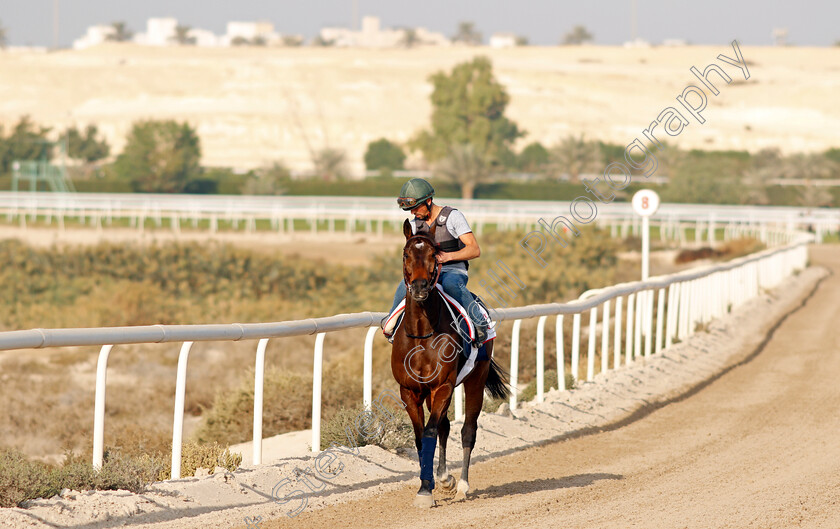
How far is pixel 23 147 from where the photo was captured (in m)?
76.5

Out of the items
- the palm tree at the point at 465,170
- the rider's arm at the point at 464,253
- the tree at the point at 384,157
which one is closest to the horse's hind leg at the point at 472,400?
the rider's arm at the point at 464,253

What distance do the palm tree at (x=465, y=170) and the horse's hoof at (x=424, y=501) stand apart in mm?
57627

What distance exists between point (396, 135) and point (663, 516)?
106810 mm

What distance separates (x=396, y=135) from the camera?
367ft

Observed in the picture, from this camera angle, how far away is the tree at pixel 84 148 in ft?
291

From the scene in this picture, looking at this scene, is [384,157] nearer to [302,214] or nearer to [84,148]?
[84,148]

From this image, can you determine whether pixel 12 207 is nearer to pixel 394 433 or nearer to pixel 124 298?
pixel 124 298

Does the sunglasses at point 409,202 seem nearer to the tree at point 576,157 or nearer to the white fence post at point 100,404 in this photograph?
the white fence post at point 100,404

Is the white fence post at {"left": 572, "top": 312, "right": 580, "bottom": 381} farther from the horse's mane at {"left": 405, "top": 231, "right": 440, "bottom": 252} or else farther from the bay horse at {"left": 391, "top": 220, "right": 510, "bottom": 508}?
the horse's mane at {"left": 405, "top": 231, "right": 440, "bottom": 252}

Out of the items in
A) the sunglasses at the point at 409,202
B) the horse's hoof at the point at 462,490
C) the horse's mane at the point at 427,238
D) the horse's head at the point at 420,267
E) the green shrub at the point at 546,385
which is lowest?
the green shrub at the point at 546,385

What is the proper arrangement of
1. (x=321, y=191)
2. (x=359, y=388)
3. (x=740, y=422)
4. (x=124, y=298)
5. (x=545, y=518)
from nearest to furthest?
(x=545, y=518) → (x=740, y=422) → (x=359, y=388) → (x=124, y=298) → (x=321, y=191)

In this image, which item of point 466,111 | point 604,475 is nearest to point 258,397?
point 604,475

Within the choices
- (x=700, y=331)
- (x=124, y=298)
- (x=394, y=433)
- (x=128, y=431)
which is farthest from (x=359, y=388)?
(x=124, y=298)

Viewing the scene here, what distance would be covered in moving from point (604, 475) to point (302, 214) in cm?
3495
